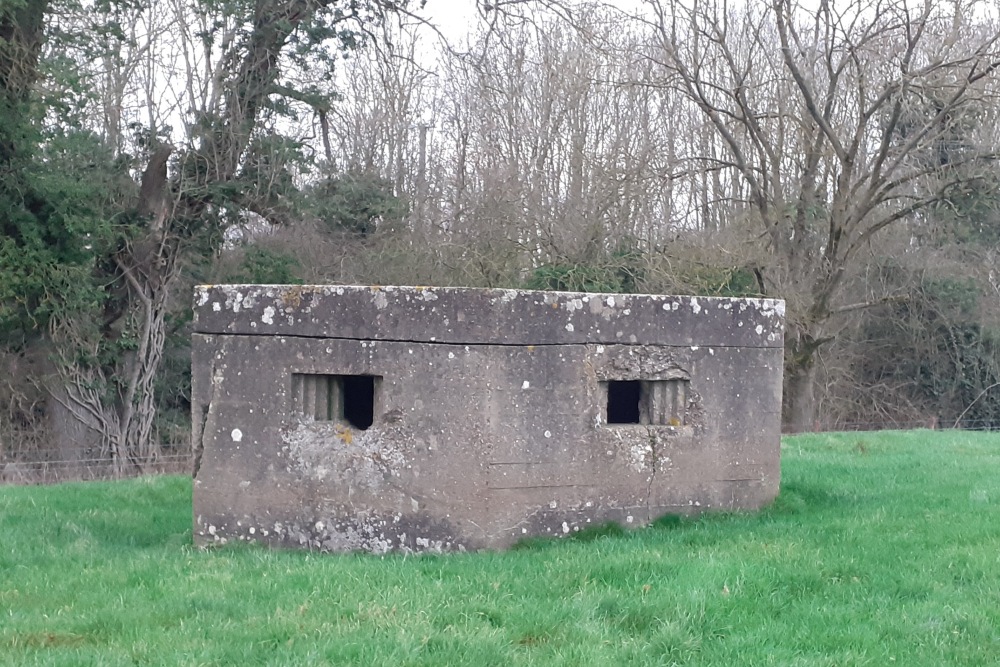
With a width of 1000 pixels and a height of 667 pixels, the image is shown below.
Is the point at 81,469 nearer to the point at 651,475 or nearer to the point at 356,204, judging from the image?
the point at 356,204

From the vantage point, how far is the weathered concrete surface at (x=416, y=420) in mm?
6043

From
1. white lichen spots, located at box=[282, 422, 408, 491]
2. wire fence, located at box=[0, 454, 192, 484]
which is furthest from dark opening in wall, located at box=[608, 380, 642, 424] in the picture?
wire fence, located at box=[0, 454, 192, 484]

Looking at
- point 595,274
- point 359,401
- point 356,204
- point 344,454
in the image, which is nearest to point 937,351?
point 595,274

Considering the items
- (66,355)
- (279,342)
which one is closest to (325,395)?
(279,342)

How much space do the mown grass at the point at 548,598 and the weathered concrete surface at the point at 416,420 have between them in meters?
0.29

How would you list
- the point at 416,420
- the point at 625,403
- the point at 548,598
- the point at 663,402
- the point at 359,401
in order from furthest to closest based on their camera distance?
the point at 625,403 → the point at 359,401 → the point at 663,402 → the point at 416,420 → the point at 548,598

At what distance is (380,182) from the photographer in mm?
17359

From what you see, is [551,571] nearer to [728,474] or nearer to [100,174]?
[728,474]

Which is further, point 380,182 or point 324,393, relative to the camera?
point 380,182

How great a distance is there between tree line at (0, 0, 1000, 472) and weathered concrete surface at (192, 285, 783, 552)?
643 centimetres

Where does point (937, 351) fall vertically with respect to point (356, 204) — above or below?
below

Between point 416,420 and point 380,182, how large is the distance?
11864 mm

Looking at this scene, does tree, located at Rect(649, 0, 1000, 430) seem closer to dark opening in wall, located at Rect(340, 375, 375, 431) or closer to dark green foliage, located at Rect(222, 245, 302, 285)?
dark green foliage, located at Rect(222, 245, 302, 285)

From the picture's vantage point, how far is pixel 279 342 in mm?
6188
